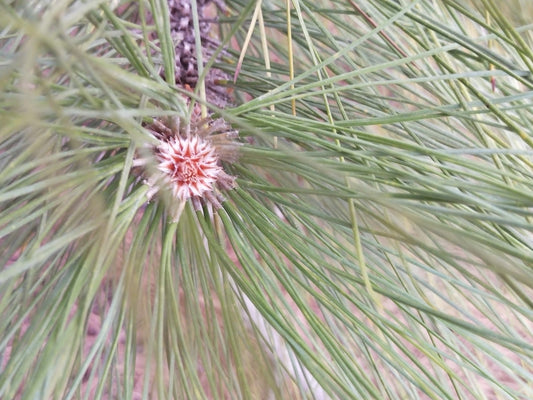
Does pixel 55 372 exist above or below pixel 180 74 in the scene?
below

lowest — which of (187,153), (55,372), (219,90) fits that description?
(55,372)

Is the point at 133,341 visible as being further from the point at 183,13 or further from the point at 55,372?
the point at 183,13

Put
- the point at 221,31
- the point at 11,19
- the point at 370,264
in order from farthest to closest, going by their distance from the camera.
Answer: the point at 221,31 → the point at 370,264 → the point at 11,19

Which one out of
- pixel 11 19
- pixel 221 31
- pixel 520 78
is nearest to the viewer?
pixel 11 19

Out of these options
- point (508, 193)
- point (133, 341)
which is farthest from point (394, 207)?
point (133, 341)

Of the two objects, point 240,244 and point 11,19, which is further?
point 240,244

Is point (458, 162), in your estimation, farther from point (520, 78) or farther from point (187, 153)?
point (187, 153)

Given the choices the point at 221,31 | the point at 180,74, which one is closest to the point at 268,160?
the point at 180,74
